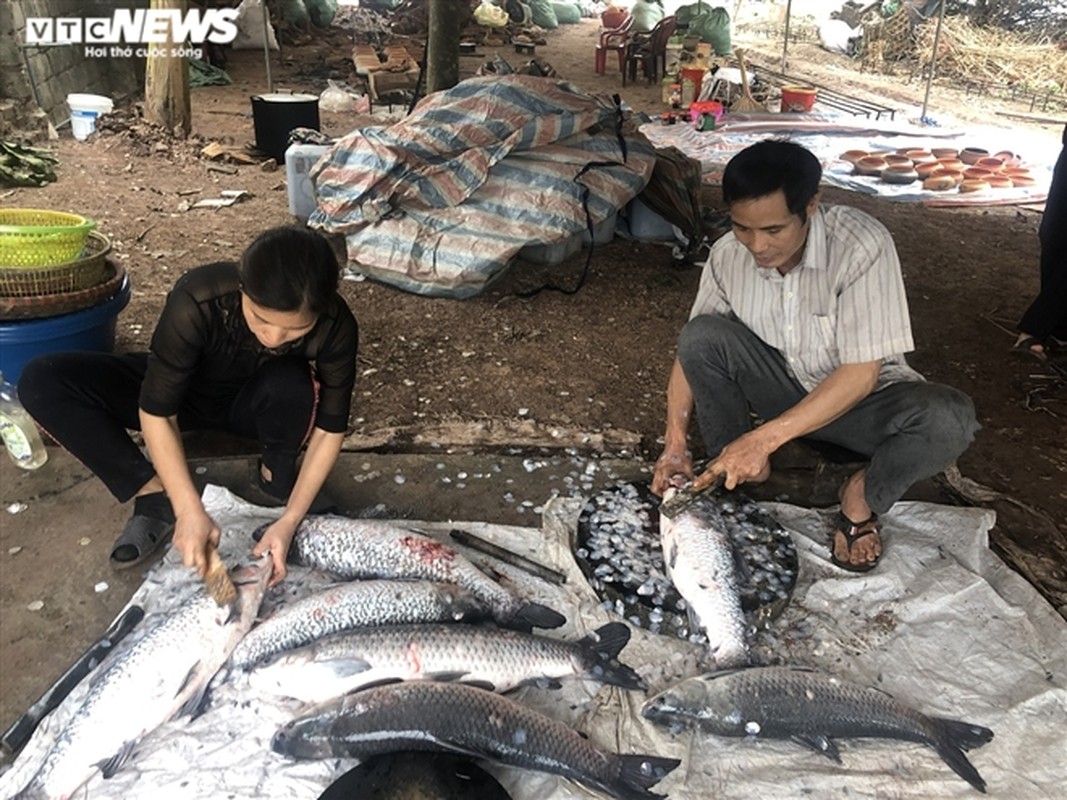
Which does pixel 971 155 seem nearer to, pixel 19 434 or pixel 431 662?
pixel 431 662

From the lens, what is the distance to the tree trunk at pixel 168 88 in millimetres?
7152

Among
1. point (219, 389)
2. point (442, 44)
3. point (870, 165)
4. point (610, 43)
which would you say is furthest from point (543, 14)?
point (219, 389)

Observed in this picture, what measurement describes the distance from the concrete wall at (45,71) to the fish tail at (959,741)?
7.69 metres

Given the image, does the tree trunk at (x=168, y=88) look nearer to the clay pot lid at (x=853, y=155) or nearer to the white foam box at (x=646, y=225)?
the white foam box at (x=646, y=225)

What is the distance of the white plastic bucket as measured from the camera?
7199 mm

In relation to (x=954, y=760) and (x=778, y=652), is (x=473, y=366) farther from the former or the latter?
(x=954, y=760)

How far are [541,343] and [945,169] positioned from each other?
4.98m

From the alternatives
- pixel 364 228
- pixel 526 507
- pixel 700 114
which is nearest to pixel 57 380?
pixel 526 507

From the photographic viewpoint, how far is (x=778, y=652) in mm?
2182

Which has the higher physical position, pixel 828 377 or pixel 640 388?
pixel 828 377

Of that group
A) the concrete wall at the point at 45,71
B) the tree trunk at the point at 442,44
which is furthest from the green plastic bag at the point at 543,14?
the tree trunk at the point at 442,44

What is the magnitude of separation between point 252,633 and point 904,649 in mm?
1731

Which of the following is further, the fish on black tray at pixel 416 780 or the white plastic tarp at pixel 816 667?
the white plastic tarp at pixel 816 667

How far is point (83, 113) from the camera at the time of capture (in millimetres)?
7215
